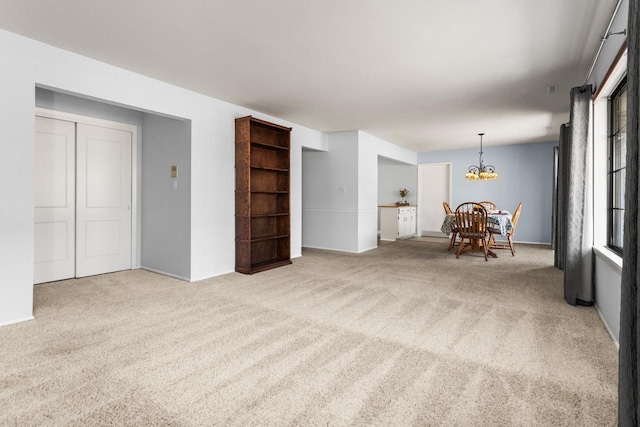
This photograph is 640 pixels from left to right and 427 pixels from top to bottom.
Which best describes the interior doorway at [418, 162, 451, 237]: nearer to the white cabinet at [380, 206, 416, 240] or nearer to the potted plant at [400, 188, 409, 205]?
the potted plant at [400, 188, 409, 205]

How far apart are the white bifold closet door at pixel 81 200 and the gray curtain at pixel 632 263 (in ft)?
16.5

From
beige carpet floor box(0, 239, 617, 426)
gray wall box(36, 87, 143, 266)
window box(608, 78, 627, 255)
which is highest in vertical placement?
gray wall box(36, 87, 143, 266)

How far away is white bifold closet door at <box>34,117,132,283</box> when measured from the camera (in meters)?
4.00

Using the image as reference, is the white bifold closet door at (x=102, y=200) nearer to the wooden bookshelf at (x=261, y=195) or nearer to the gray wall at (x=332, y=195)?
the wooden bookshelf at (x=261, y=195)

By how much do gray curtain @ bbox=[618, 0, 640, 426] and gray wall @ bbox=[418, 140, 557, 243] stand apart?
7888 millimetres

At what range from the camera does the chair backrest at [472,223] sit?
5596 millimetres

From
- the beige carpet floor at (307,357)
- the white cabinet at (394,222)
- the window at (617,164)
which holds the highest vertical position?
the window at (617,164)

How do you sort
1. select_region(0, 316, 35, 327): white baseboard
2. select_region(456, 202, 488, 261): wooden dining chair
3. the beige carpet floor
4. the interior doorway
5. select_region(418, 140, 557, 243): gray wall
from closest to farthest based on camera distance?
the beige carpet floor < select_region(0, 316, 35, 327): white baseboard < select_region(456, 202, 488, 261): wooden dining chair < select_region(418, 140, 557, 243): gray wall < the interior doorway

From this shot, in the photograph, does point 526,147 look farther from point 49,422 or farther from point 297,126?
point 49,422

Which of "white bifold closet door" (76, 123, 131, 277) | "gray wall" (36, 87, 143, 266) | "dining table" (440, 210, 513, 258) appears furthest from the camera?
"dining table" (440, 210, 513, 258)

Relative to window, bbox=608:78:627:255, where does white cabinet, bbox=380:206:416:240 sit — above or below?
below

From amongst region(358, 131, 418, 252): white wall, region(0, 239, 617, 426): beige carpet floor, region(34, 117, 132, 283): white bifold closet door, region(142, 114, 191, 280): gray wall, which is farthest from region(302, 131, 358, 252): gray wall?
region(34, 117, 132, 283): white bifold closet door

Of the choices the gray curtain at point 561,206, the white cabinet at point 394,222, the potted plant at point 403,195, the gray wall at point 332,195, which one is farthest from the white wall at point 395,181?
the gray curtain at point 561,206

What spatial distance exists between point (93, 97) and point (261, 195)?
242cm
